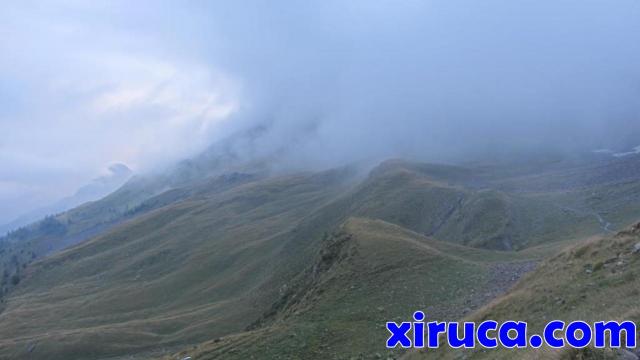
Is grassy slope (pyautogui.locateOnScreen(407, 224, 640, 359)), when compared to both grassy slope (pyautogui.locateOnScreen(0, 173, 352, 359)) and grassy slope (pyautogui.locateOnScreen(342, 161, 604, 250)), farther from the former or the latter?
grassy slope (pyautogui.locateOnScreen(0, 173, 352, 359))

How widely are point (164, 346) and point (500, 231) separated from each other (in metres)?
72.0

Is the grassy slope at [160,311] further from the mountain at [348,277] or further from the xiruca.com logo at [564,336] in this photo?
the xiruca.com logo at [564,336]

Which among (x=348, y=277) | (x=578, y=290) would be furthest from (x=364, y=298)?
(x=578, y=290)

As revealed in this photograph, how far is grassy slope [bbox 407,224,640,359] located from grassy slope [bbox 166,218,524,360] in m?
8.74

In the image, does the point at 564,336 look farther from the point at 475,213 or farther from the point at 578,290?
the point at 475,213

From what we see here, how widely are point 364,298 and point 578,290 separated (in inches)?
1049

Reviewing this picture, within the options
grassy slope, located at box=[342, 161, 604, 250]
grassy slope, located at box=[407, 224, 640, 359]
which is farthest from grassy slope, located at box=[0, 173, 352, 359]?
grassy slope, located at box=[407, 224, 640, 359]

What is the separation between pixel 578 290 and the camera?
28.4 meters

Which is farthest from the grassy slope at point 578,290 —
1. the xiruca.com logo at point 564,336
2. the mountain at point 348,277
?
the mountain at point 348,277

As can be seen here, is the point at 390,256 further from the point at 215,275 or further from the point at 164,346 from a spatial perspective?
the point at 215,275

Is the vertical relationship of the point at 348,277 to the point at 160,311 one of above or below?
above

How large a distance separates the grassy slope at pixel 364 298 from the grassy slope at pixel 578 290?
8735 millimetres

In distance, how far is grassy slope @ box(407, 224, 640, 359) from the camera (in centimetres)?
2416

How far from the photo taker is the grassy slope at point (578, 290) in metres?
24.2
